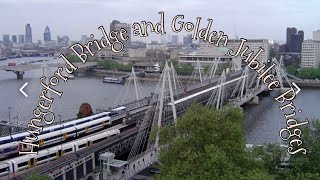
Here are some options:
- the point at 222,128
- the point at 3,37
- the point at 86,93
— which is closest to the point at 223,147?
the point at 222,128

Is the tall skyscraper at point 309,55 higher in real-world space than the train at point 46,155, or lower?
higher

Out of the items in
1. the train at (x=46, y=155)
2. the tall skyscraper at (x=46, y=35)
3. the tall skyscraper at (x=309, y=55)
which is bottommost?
the train at (x=46, y=155)

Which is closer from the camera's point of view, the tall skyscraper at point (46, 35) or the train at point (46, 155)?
the train at point (46, 155)

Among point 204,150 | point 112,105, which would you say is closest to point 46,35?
point 112,105

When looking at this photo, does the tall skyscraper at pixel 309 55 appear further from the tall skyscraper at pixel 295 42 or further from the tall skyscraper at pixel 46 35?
the tall skyscraper at pixel 46 35

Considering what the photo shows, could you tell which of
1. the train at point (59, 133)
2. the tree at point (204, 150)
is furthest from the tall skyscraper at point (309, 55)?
the tree at point (204, 150)

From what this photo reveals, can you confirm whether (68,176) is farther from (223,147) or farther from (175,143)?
(223,147)

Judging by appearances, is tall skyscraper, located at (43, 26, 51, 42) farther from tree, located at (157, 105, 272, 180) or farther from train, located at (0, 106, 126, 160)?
tree, located at (157, 105, 272, 180)
